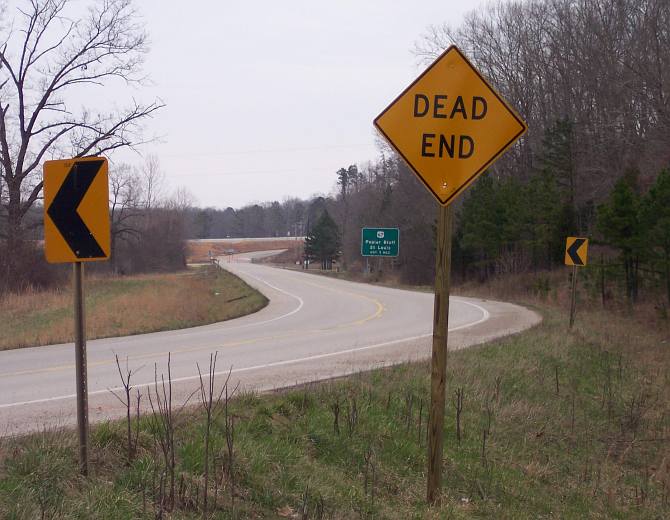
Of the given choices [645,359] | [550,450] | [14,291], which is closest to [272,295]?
[14,291]

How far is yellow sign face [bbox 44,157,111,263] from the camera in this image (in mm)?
4793

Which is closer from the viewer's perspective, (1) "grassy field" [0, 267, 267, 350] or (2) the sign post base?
(2) the sign post base

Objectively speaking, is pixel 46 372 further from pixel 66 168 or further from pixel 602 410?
pixel 602 410

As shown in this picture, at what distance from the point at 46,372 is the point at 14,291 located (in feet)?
77.1

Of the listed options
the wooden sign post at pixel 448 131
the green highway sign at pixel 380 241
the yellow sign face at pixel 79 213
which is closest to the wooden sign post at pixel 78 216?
the yellow sign face at pixel 79 213

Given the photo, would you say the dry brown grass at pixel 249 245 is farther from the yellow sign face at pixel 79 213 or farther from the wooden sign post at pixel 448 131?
the yellow sign face at pixel 79 213

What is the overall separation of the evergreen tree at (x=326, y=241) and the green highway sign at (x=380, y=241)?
56429mm

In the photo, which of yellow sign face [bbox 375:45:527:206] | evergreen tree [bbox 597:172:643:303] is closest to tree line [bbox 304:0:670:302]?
evergreen tree [bbox 597:172:643:303]

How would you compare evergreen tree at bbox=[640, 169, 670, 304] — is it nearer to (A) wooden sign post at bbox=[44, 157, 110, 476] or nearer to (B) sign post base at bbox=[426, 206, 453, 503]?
(B) sign post base at bbox=[426, 206, 453, 503]

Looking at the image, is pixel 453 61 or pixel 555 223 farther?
pixel 555 223

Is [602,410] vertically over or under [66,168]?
under

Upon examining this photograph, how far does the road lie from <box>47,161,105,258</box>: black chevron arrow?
2526 mm

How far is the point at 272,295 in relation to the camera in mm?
35344

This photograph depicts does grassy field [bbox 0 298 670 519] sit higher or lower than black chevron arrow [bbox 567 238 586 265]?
lower
